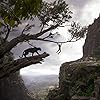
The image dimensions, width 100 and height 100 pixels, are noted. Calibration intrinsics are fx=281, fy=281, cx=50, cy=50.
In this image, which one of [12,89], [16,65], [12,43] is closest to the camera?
[16,65]

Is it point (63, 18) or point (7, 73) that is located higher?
point (63, 18)

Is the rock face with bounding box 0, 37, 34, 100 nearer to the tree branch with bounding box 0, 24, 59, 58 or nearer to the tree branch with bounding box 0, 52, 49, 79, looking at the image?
the tree branch with bounding box 0, 24, 59, 58

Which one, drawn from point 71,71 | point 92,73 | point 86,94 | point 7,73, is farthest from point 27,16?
point 71,71

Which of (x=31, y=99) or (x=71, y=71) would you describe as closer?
(x=71, y=71)

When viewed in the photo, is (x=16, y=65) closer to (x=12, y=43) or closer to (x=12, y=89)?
(x=12, y=43)

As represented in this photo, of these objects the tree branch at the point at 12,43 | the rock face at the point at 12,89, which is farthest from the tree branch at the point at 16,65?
the rock face at the point at 12,89

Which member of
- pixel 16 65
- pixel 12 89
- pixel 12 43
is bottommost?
pixel 16 65

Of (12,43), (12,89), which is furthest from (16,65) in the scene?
(12,89)

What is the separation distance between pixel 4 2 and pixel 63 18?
316 centimetres

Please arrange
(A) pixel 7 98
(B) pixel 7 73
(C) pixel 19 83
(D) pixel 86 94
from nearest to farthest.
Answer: (B) pixel 7 73
(D) pixel 86 94
(A) pixel 7 98
(C) pixel 19 83

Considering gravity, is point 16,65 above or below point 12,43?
below

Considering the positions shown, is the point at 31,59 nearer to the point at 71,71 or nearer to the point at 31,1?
the point at 31,1

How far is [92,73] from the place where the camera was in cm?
4038

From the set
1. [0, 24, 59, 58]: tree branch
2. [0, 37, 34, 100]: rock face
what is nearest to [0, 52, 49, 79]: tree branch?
[0, 24, 59, 58]: tree branch
